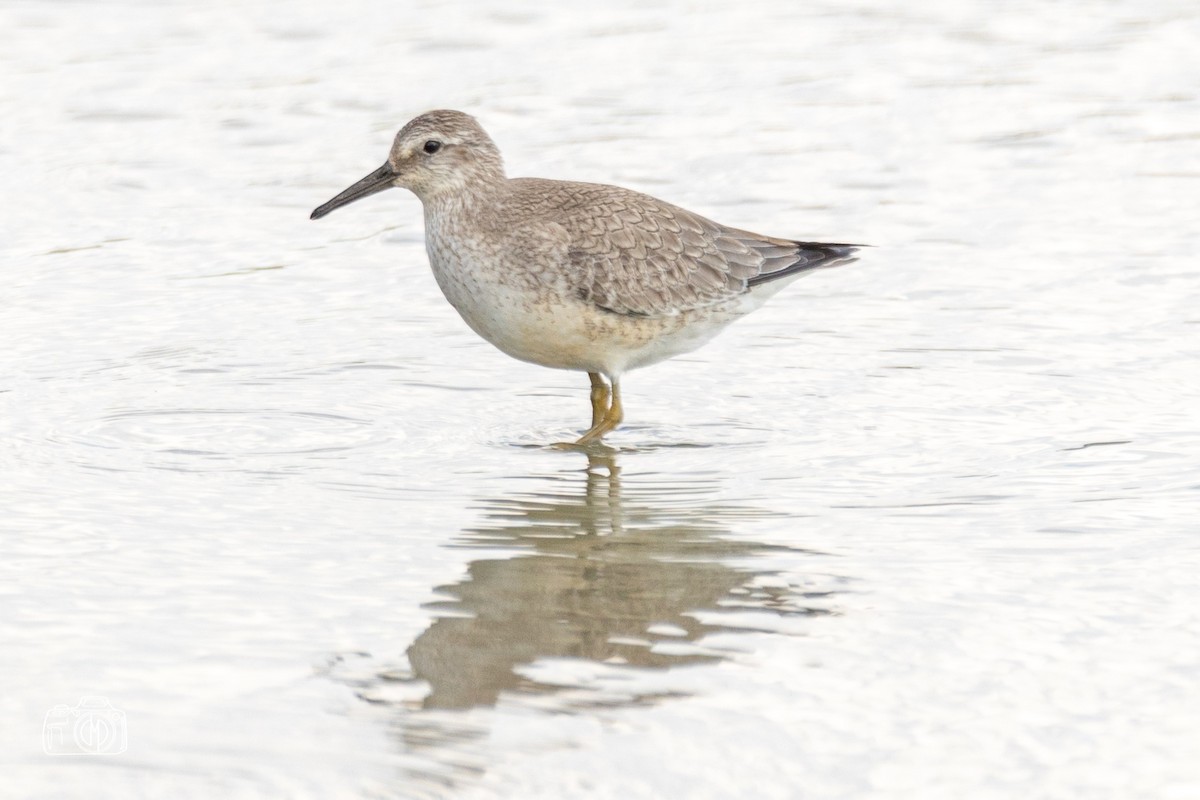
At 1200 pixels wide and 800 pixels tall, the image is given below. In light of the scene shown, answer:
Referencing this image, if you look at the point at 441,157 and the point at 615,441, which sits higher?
the point at 441,157

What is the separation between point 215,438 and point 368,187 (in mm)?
1773

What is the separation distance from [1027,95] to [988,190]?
260 centimetres

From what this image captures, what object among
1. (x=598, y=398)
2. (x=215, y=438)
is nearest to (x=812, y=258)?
(x=598, y=398)

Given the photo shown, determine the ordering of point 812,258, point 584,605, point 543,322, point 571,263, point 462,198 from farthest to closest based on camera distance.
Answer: point 812,258, point 462,198, point 571,263, point 543,322, point 584,605

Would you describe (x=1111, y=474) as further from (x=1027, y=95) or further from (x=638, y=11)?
(x=638, y=11)

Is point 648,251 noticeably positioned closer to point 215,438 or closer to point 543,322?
point 543,322

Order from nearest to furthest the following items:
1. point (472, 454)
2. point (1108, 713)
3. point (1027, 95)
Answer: point (1108, 713) → point (472, 454) → point (1027, 95)

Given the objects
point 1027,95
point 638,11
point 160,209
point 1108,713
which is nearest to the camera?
point 1108,713

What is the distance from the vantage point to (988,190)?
517 inches

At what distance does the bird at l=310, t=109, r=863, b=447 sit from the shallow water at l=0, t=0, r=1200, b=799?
1.33ft

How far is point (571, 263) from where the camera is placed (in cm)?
941

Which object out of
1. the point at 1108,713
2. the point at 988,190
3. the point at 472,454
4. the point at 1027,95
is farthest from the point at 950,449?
the point at 1027,95

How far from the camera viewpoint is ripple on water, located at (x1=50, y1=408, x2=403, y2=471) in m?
8.57

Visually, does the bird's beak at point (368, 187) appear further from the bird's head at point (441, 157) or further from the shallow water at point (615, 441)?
the shallow water at point (615, 441)
